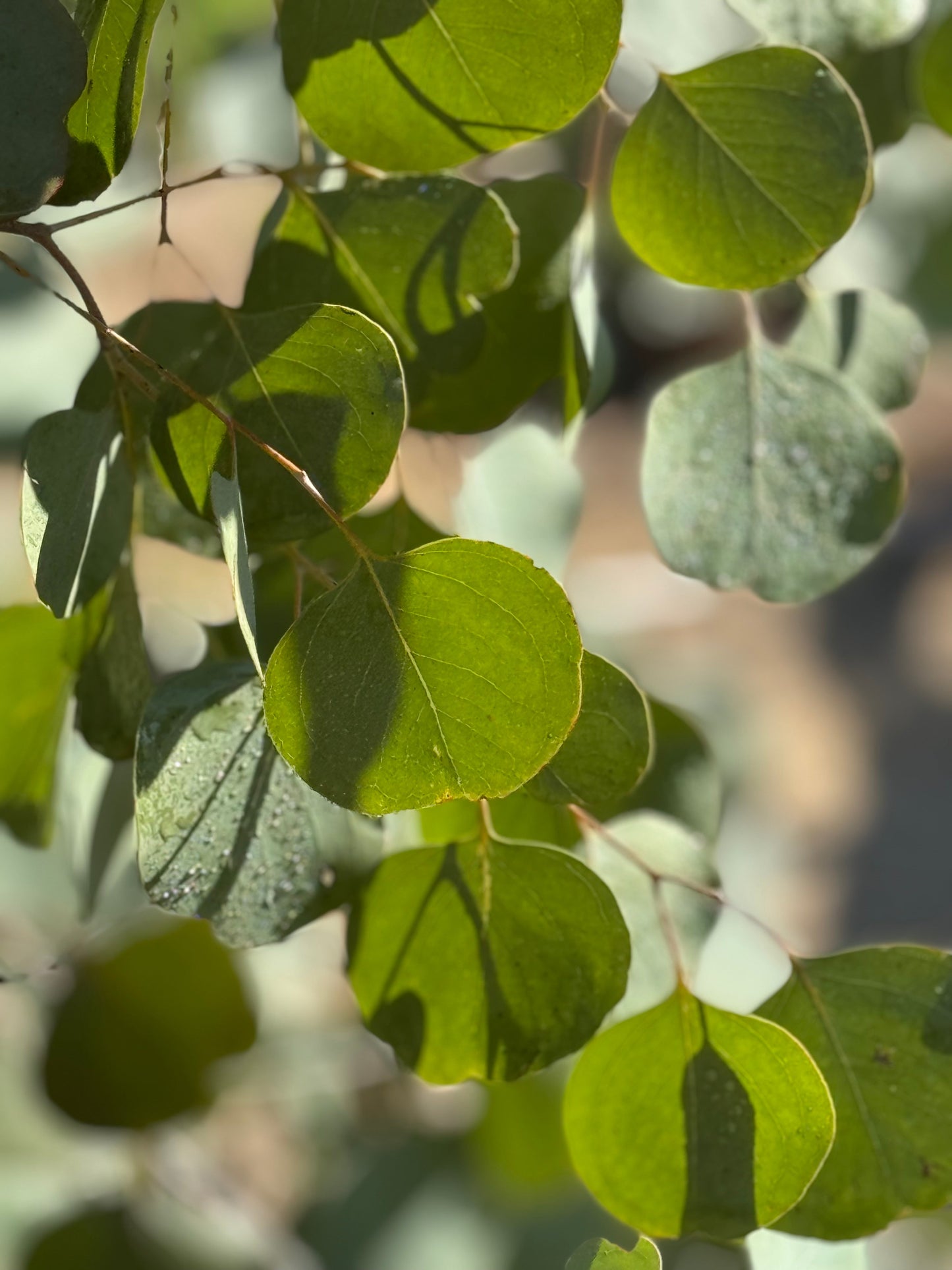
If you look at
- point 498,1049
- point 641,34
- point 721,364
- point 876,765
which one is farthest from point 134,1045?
point 876,765

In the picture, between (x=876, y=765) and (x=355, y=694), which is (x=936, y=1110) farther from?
(x=876, y=765)

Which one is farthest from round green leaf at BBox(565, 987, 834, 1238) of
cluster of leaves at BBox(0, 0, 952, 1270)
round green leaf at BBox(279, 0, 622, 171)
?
round green leaf at BBox(279, 0, 622, 171)

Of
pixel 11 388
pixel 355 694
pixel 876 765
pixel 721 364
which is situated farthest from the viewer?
pixel 876 765

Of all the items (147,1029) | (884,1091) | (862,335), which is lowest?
(147,1029)

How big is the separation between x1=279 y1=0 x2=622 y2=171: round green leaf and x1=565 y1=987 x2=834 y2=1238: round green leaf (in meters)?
0.26

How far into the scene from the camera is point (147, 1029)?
0.60 meters

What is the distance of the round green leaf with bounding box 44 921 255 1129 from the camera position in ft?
1.90

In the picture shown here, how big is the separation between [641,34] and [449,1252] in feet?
2.49

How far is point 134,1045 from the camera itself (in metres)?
0.59

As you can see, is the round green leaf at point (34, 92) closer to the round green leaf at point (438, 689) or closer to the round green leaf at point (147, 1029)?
the round green leaf at point (438, 689)

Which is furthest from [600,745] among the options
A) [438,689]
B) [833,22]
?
[833,22]

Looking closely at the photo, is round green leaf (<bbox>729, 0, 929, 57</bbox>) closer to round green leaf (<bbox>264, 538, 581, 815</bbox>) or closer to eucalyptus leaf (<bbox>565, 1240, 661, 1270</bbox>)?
round green leaf (<bbox>264, 538, 581, 815</bbox>)

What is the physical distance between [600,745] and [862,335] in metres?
0.29

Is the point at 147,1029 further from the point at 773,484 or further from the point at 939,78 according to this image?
the point at 939,78
